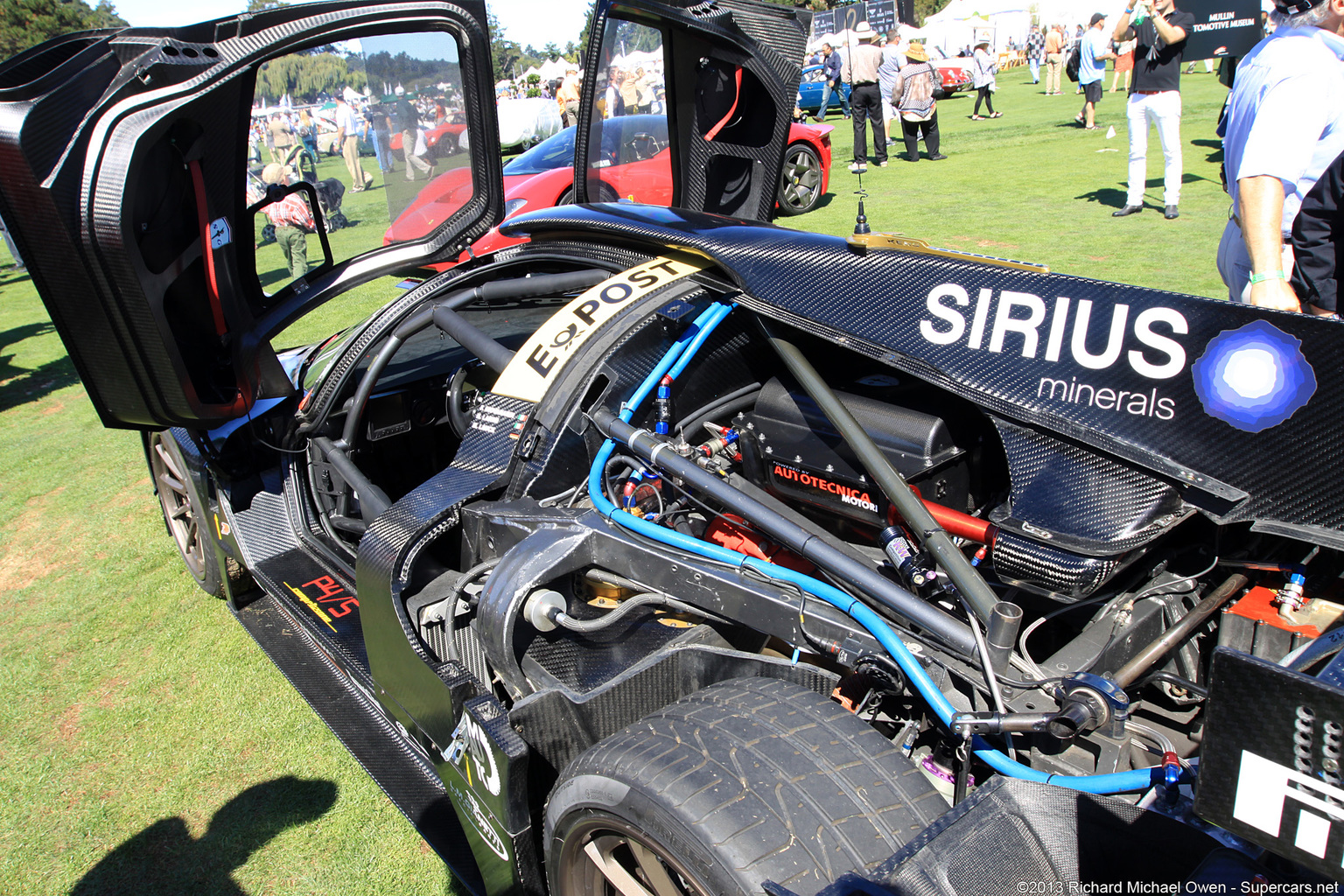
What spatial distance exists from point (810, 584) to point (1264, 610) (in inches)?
35.6

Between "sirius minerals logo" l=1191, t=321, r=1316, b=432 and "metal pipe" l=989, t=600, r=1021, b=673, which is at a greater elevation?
"sirius minerals logo" l=1191, t=321, r=1316, b=432

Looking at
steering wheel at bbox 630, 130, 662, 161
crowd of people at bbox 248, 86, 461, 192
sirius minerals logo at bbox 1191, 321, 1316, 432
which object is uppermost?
crowd of people at bbox 248, 86, 461, 192

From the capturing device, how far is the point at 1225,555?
1.81 meters

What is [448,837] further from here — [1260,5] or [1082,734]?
[1260,5]

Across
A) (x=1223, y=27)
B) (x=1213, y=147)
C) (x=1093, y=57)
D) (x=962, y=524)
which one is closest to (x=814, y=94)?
(x=1093, y=57)

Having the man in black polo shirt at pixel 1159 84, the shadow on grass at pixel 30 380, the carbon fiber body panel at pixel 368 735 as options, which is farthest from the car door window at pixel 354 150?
the man in black polo shirt at pixel 1159 84

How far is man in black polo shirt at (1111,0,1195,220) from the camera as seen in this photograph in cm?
746

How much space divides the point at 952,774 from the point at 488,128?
2829mm

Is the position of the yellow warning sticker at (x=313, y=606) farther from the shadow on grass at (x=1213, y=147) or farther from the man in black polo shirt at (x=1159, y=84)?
the shadow on grass at (x=1213, y=147)

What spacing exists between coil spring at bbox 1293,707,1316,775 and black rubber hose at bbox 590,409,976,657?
66 centimetres

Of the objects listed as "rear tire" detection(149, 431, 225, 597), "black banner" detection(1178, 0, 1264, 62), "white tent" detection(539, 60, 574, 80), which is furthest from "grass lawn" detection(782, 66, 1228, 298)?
"white tent" detection(539, 60, 574, 80)

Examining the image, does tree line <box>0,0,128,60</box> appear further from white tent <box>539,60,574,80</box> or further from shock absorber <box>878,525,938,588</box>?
shock absorber <box>878,525,938,588</box>

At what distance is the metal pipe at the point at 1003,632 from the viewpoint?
1.59m

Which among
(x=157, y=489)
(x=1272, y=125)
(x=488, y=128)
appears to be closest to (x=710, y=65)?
(x=488, y=128)
